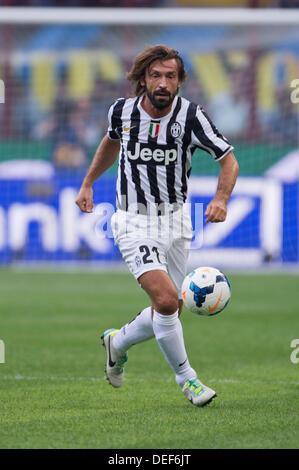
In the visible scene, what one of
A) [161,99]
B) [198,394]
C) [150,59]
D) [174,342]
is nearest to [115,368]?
[174,342]

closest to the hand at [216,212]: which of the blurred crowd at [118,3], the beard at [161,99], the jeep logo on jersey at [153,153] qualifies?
the jeep logo on jersey at [153,153]

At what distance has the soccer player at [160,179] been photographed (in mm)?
5730

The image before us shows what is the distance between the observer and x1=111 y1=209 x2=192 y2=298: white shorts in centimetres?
575

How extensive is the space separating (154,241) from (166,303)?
0.46 metres

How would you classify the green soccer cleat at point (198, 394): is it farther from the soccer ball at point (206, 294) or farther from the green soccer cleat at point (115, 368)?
the green soccer cleat at point (115, 368)

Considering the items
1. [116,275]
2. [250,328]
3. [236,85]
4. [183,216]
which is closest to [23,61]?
[236,85]

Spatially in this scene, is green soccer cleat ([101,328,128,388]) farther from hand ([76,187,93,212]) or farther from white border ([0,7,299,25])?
white border ([0,7,299,25])

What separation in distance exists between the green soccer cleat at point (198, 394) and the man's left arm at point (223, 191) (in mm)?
1023

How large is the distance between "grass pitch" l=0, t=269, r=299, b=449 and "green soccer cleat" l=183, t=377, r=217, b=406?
6 cm

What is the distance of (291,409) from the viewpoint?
216 inches

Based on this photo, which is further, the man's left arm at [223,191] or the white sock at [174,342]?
the white sock at [174,342]

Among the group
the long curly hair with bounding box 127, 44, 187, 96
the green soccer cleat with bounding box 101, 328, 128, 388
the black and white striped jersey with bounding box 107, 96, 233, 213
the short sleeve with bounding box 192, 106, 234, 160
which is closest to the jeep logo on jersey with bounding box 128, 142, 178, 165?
the black and white striped jersey with bounding box 107, 96, 233, 213

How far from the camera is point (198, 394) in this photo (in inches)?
220
